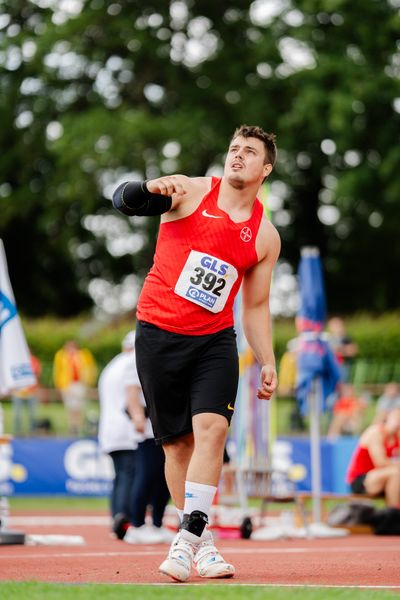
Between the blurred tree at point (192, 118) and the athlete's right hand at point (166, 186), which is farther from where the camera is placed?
the blurred tree at point (192, 118)

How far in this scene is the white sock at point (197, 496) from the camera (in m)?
7.22

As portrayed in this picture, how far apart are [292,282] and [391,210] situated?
263 inches

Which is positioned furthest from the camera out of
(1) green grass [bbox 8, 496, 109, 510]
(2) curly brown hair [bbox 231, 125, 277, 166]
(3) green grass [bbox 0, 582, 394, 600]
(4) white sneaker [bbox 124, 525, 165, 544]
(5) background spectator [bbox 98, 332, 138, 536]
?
(1) green grass [bbox 8, 496, 109, 510]

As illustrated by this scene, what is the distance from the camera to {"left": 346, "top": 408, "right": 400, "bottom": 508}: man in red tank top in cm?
1505

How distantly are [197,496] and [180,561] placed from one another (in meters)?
0.36

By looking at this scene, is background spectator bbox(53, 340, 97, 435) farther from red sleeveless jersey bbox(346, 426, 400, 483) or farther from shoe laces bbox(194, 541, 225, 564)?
shoe laces bbox(194, 541, 225, 564)

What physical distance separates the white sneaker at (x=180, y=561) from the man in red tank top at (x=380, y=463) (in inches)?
320

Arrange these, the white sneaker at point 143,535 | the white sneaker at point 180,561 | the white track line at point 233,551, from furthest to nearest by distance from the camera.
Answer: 1. the white sneaker at point 143,535
2. the white track line at point 233,551
3. the white sneaker at point 180,561

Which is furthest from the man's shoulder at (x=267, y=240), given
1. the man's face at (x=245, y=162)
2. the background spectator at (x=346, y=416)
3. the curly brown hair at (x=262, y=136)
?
the background spectator at (x=346, y=416)

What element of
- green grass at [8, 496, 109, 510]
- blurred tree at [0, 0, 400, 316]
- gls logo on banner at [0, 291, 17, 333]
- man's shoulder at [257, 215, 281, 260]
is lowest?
green grass at [8, 496, 109, 510]

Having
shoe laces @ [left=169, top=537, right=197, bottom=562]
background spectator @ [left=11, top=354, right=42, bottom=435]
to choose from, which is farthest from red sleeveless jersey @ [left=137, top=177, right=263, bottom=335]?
background spectator @ [left=11, top=354, right=42, bottom=435]

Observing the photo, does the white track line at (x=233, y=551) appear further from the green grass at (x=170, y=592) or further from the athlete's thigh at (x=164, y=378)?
the green grass at (x=170, y=592)

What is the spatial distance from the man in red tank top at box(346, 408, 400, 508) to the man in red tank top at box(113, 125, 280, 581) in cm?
788

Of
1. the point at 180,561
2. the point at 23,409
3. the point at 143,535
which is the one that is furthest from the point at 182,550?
the point at 23,409
